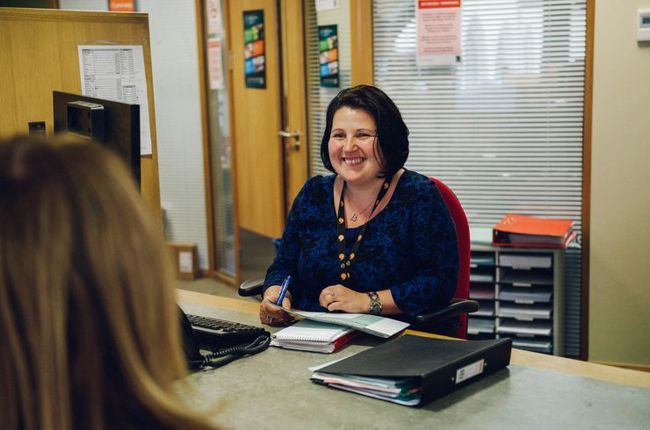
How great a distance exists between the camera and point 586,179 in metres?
3.67

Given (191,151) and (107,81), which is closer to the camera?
(107,81)

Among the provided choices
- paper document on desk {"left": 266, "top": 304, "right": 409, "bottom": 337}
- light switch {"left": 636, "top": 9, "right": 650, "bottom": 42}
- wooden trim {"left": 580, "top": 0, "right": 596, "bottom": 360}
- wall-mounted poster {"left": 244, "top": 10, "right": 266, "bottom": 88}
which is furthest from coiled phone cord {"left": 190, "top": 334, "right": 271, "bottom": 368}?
wall-mounted poster {"left": 244, "top": 10, "right": 266, "bottom": 88}

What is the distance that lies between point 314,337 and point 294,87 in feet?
9.36

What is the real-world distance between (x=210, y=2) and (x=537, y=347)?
296cm

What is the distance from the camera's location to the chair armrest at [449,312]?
2.18 meters

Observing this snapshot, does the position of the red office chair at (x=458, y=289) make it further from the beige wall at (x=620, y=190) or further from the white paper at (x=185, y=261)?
the white paper at (x=185, y=261)

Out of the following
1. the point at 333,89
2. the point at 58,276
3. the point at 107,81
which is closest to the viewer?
the point at 58,276

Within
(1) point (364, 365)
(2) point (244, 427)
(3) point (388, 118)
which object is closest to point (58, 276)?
(2) point (244, 427)

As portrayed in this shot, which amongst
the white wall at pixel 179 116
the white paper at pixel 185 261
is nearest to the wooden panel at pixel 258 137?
the white wall at pixel 179 116

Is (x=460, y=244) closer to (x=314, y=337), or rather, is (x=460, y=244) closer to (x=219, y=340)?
(x=314, y=337)

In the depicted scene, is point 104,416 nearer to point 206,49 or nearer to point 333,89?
point 333,89

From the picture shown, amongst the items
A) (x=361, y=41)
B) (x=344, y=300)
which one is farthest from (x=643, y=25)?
(x=344, y=300)

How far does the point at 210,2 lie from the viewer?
5176 millimetres

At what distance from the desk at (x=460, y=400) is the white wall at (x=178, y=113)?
3.73m
